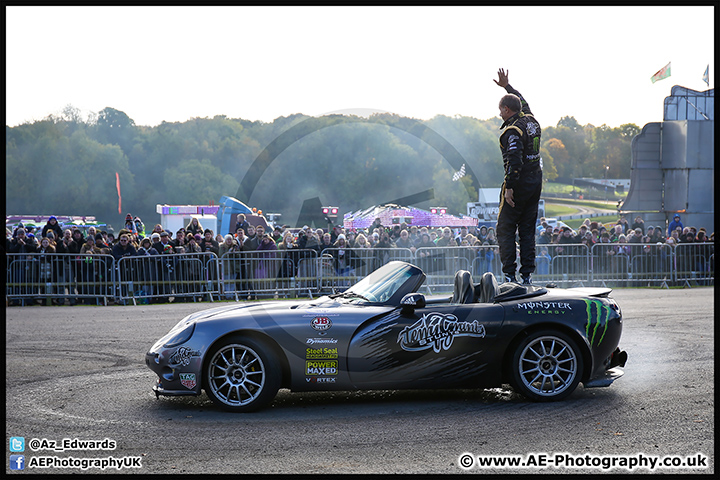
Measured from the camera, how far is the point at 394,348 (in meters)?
5.78

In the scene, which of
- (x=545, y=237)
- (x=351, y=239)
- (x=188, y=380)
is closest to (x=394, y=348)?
(x=188, y=380)

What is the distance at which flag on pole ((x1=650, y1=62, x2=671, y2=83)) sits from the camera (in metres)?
26.2

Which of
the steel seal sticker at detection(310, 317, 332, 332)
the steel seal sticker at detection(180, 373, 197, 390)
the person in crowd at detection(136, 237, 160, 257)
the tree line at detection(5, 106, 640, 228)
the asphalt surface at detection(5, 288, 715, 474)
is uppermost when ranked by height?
the tree line at detection(5, 106, 640, 228)

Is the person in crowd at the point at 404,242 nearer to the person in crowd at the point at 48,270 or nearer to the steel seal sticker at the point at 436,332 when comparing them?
the person in crowd at the point at 48,270

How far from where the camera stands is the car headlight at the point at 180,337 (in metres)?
5.83

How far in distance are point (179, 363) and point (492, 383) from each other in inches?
107

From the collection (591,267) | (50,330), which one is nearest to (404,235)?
(591,267)

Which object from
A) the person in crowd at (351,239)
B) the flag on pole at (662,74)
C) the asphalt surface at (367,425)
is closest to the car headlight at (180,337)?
→ the asphalt surface at (367,425)

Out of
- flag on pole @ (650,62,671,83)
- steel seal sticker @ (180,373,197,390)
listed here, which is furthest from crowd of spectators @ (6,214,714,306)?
flag on pole @ (650,62,671,83)

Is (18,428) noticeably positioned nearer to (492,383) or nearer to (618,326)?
(492,383)

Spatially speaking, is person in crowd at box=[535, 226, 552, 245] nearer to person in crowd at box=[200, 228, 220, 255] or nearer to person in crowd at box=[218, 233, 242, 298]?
person in crowd at box=[218, 233, 242, 298]

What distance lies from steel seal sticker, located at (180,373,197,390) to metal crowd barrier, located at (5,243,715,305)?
29.7 feet

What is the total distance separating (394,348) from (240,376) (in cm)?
134

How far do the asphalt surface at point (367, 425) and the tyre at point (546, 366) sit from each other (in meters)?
0.13
